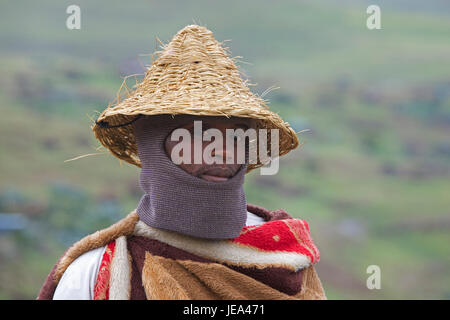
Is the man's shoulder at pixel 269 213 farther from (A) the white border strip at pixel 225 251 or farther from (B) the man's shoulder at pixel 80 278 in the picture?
(B) the man's shoulder at pixel 80 278

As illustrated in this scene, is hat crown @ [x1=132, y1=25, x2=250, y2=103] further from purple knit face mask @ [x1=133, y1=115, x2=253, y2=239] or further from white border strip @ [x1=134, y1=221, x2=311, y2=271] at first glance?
white border strip @ [x1=134, y1=221, x2=311, y2=271]

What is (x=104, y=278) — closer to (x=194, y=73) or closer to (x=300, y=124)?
(x=194, y=73)

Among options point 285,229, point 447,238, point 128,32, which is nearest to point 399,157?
point 447,238

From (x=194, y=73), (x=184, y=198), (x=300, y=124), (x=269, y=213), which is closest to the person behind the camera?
(x=184, y=198)

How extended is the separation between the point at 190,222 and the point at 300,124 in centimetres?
941

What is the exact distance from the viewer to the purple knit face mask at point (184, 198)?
2.05m

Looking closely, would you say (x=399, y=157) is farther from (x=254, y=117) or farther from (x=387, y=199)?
(x=254, y=117)

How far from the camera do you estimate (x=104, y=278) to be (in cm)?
195

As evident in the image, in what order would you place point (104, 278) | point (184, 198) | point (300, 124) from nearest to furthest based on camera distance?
point (104, 278) → point (184, 198) → point (300, 124)

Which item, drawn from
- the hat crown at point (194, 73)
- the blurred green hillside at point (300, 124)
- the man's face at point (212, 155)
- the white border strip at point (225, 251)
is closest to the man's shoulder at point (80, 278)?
the white border strip at point (225, 251)

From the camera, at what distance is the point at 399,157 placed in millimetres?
11250

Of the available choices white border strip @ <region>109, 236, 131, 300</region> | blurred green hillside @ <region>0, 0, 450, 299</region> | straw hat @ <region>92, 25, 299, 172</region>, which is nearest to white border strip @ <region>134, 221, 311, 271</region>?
white border strip @ <region>109, 236, 131, 300</region>

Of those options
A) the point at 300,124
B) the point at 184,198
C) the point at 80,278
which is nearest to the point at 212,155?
the point at 184,198

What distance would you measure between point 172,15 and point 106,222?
30.2 feet
